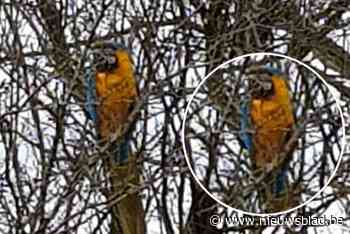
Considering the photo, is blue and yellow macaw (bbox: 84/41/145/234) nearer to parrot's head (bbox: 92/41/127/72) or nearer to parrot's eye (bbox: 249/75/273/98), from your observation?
parrot's head (bbox: 92/41/127/72)

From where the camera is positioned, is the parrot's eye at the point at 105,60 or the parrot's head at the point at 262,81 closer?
the parrot's head at the point at 262,81

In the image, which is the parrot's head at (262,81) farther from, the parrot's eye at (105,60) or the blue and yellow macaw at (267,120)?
the parrot's eye at (105,60)

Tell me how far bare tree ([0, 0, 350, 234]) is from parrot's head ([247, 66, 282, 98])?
45mm

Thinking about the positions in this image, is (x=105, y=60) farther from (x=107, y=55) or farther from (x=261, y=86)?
(x=261, y=86)

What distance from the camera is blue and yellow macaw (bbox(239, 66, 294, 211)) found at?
5.67 feet

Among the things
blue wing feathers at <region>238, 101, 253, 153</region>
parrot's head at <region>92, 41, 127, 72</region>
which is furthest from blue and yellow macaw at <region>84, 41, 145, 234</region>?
blue wing feathers at <region>238, 101, 253, 153</region>

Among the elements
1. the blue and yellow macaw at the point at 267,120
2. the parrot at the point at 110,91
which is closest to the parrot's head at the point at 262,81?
the blue and yellow macaw at the point at 267,120

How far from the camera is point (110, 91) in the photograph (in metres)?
1.85

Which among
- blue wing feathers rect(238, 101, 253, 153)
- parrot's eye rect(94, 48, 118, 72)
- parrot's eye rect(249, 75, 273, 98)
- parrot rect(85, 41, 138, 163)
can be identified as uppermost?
parrot's eye rect(94, 48, 118, 72)

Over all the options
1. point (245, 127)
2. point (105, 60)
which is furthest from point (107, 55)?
point (245, 127)

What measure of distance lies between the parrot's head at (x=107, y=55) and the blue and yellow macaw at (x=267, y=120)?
26 centimetres

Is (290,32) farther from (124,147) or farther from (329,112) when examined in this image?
(124,147)

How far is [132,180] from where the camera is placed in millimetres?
1970

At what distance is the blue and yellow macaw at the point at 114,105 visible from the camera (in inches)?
73.7
